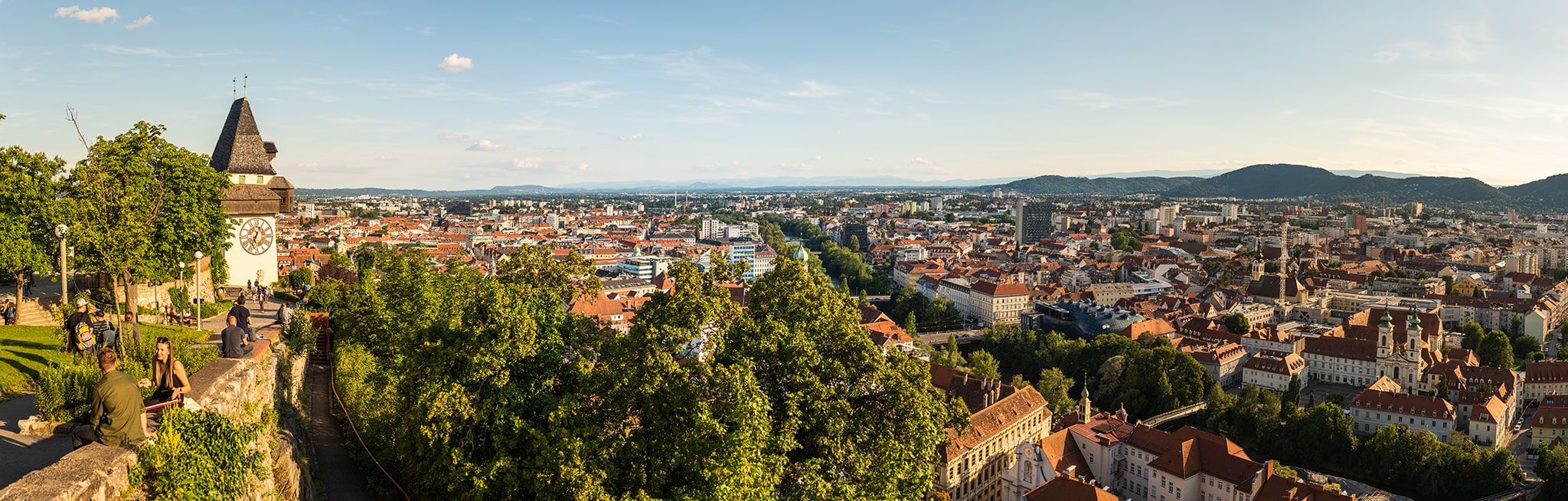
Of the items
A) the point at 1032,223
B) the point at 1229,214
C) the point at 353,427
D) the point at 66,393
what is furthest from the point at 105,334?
the point at 1229,214

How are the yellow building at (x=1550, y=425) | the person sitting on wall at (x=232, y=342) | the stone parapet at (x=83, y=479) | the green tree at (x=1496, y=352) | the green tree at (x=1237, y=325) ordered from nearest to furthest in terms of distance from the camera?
the stone parapet at (x=83, y=479), the person sitting on wall at (x=232, y=342), the yellow building at (x=1550, y=425), the green tree at (x=1496, y=352), the green tree at (x=1237, y=325)

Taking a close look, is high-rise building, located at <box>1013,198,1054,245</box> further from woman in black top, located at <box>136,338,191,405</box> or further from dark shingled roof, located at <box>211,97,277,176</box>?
woman in black top, located at <box>136,338,191,405</box>

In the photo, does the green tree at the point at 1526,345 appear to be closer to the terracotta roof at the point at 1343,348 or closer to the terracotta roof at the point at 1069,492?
the terracotta roof at the point at 1343,348

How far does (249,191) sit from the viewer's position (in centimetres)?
2359

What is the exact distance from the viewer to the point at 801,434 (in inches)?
501

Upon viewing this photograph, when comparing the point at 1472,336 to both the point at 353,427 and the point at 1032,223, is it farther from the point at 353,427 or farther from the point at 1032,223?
the point at 1032,223

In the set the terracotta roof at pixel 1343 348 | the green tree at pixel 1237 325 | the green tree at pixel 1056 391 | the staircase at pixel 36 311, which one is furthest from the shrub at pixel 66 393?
the green tree at pixel 1237 325

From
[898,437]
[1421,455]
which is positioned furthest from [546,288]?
[1421,455]

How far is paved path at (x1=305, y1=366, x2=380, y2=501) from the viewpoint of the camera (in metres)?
13.8

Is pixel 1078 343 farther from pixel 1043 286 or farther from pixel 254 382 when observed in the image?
pixel 254 382

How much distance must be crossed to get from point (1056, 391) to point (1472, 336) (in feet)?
104

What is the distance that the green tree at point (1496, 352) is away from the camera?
50406 mm

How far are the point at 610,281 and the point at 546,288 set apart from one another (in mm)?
54310

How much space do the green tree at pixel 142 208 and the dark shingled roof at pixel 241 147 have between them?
6.91 meters
